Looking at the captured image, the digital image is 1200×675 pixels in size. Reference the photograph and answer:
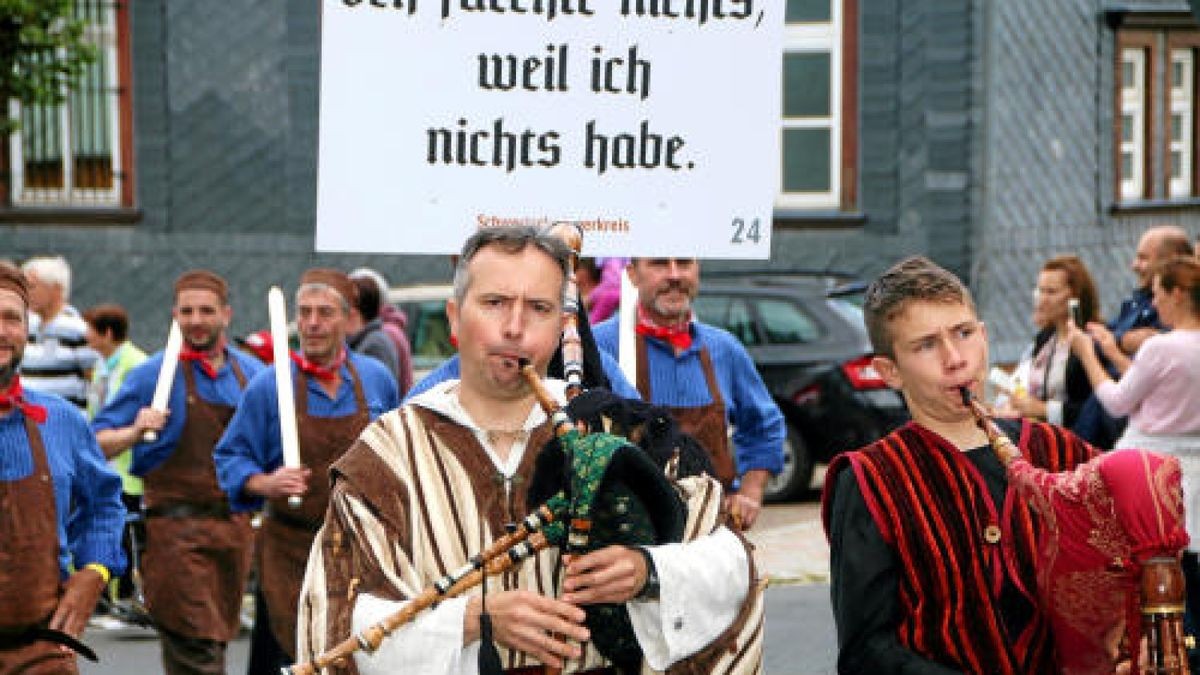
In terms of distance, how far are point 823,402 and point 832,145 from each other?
704cm

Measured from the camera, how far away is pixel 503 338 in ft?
12.3

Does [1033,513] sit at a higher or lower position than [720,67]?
lower

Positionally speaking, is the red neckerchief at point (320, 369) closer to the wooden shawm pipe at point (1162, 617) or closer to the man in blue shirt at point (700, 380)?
the man in blue shirt at point (700, 380)

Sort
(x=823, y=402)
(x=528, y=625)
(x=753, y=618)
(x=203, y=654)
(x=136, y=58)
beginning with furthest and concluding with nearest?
1. (x=136, y=58)
2. (x=823, y=402)
3. (x=203, y=654)
4. (x=753, y=618)
5. (x=528, y=625)

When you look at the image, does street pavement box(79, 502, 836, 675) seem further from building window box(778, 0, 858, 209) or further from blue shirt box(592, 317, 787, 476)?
building window box(778, 0, 858, 209)

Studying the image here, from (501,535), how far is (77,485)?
2641 mm

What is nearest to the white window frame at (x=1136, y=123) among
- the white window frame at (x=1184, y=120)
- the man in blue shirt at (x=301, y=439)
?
the white window frame at (x=1184, y=120)

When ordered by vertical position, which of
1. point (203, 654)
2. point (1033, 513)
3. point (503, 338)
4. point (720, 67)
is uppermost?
point (720, 67)

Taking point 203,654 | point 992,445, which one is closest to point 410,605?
point 992,445

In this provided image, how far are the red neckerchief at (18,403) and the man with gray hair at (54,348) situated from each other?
17.3 feet

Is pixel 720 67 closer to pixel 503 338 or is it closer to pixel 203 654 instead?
pixel 503 338

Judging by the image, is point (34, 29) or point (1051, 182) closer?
point (34, 29)

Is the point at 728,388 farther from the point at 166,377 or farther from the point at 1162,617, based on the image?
the point at 1162,617

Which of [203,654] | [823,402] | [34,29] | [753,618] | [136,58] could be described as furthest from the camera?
[136,58]
